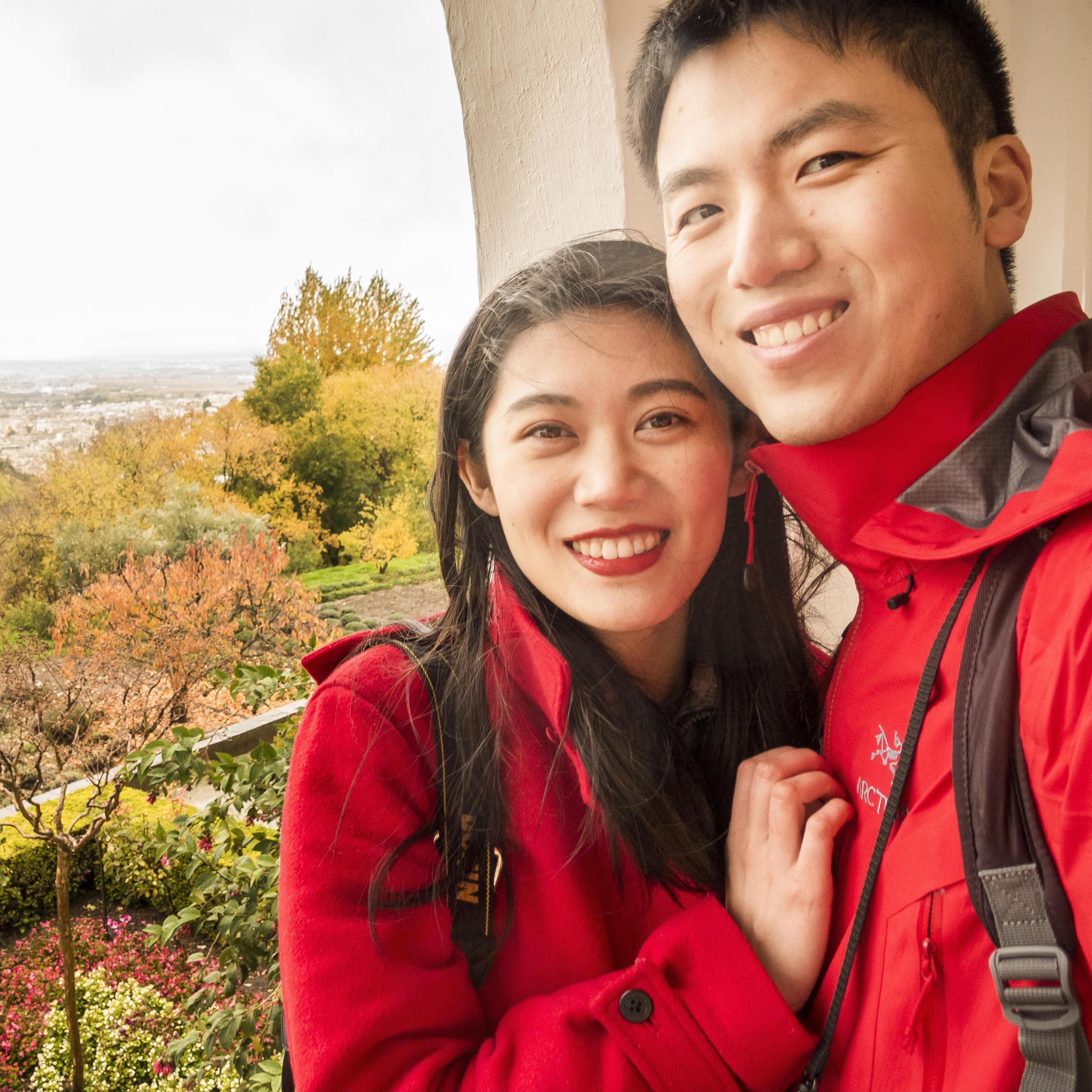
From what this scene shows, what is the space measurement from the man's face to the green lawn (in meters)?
2.15

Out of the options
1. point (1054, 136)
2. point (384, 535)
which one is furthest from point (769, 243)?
point (384, 535)

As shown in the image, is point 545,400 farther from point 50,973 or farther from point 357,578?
point 50,973

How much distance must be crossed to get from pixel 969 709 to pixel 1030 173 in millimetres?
608

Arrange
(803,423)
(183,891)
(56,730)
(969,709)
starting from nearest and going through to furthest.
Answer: (969,709) < (803,423) < (56,730) < (183,891)

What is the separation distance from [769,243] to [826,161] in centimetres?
10

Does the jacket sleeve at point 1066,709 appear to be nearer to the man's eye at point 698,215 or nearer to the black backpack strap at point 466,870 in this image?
the man's eye at point 698,215

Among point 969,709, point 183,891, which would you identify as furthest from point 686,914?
point 183,891

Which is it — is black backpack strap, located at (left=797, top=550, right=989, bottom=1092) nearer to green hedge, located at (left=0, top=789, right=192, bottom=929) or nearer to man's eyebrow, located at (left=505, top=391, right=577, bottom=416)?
man's eyebrow, located at (left=505, top=391, right=577, bottom=416)

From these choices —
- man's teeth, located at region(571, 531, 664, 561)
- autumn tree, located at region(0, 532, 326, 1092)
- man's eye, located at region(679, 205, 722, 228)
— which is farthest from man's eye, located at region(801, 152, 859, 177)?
autumn tree, located at region(0, 532, 326, 1092)

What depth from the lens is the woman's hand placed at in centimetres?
91

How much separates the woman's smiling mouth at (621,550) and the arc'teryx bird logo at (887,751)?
0.34 metres

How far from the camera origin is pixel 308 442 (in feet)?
9.37

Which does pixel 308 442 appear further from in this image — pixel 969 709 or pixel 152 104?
pixel 969 709

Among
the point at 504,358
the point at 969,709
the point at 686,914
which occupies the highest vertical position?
the point at 504,358
